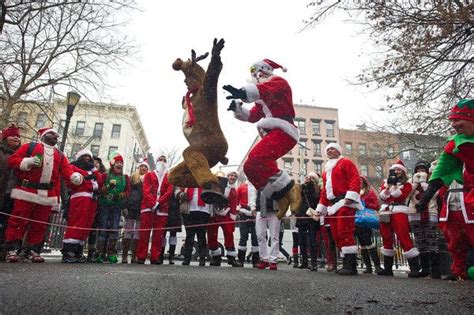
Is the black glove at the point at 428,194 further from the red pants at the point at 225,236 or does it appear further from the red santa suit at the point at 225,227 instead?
the red pants at the point at 225,236

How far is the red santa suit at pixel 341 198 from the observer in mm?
4926

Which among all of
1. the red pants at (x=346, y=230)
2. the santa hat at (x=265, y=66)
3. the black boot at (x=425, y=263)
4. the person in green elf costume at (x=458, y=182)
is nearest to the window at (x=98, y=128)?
the santa hat at (x=265, y=66)

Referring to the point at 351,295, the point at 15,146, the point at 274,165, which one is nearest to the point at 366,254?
the point at 274,165

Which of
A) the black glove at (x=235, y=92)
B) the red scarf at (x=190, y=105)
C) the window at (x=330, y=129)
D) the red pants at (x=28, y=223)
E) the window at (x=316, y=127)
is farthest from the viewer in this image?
the window at (x=330, y=129)

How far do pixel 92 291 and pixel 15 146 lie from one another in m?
4.58

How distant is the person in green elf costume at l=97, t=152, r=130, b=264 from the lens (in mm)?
6637

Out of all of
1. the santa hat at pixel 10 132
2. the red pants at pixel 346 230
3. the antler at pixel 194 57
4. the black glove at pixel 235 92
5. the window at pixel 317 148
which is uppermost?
the window at pixel 317 148

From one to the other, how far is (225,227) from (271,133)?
359cm

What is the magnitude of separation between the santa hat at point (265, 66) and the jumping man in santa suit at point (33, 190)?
3.13 metres

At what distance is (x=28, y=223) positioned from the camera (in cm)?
514

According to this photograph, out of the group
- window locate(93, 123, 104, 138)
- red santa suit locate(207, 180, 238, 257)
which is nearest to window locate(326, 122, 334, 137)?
window locate(93, 123, 104, 138)

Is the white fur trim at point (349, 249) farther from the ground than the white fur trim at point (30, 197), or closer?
closer

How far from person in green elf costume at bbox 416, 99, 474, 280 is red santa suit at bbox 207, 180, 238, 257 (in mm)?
3653

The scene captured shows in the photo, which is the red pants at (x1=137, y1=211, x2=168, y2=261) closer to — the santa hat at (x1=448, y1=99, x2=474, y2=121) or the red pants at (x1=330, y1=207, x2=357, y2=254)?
the red pants at (x1=330, y1=207, x2=357, y2=254)
